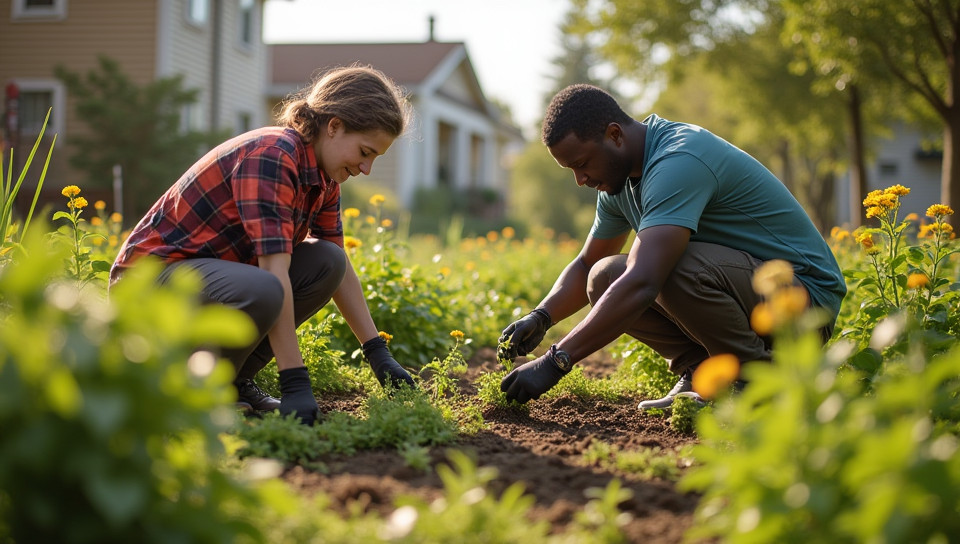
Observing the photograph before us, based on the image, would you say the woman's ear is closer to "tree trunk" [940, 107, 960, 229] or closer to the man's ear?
the man's ear

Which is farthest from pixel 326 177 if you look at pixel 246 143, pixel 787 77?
pixel 787 77

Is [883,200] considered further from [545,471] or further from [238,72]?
[238,72]

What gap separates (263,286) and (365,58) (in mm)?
19739

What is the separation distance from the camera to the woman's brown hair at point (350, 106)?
2811 millimetres

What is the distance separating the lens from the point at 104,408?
4.04 feet

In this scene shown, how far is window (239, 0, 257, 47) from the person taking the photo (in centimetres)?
1667

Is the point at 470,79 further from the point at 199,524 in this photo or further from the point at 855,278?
the point at 199,524

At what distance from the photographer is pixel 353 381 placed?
3.60 meters

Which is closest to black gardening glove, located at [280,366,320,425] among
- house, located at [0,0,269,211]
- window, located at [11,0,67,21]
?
house, located at [0,0,269,211]

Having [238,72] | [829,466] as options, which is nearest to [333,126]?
[829,466]

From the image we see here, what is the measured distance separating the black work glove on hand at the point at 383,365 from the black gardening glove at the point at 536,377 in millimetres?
426

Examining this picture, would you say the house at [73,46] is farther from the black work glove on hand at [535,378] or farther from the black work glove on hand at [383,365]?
the black work glove on hand at [535,378]

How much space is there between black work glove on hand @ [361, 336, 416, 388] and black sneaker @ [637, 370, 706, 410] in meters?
0.92

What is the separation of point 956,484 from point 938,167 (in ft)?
108
